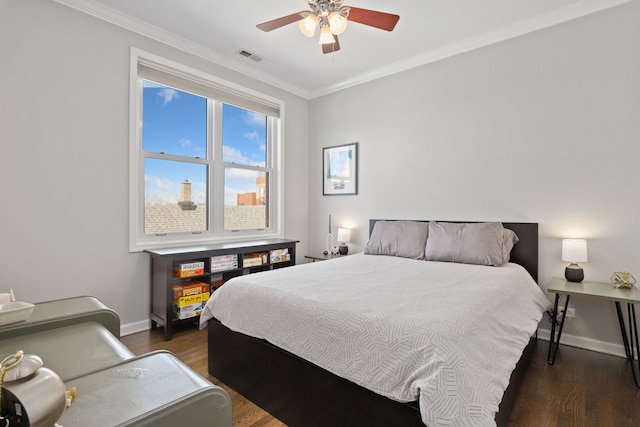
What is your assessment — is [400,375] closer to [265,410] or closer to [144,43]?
[265,410]

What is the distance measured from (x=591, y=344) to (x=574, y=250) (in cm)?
85

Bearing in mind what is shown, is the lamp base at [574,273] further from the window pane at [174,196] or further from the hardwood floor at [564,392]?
the window pane at [174,196]

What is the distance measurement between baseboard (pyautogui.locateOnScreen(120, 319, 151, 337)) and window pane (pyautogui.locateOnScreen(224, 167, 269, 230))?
1.29 metres

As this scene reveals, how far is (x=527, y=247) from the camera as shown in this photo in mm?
2930

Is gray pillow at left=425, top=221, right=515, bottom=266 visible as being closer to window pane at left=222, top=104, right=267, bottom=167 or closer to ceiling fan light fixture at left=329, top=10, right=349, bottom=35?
ceiling fan light fixture at left=329, top=10, right=349, bottom=35

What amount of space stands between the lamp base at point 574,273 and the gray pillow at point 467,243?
50cm

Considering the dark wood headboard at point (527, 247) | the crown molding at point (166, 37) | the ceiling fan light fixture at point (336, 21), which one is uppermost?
the crown molding at point (166, 37)

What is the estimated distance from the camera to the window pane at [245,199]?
155 inches

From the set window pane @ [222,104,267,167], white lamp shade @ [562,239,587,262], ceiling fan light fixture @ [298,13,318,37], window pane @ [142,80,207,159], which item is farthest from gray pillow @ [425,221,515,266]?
window pane @ [142,80,207,159]

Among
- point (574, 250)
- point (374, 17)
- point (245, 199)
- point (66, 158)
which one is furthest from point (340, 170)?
point (66, 158)

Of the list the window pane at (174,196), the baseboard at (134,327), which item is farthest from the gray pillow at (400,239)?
the baseboard at (134,327)

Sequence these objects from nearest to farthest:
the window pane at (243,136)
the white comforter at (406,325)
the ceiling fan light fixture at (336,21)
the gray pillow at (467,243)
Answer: the white comforter at (406,325), the ceiling fan light fixture at (336,21), the gray pillow at (467,243), the window pane at (243,136)

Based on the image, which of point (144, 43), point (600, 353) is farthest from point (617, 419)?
point (144, 43)

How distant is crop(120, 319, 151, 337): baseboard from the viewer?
297 centimetres
